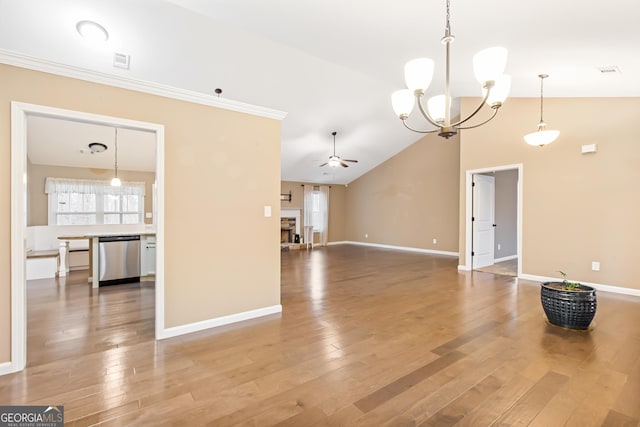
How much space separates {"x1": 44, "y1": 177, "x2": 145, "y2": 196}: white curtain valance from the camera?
21.9 feet

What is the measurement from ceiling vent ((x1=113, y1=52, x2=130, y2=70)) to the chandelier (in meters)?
3.86

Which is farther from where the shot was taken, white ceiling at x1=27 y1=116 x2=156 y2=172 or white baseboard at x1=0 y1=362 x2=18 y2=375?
white ceiling at x1=27 y1=116 x2=156 y2=172

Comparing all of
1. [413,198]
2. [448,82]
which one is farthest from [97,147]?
[413,198]

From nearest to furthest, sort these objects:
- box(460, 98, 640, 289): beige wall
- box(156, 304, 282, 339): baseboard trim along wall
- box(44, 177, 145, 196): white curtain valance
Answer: box(156, 304, 282, 339): baseboard trim along wall < box(460, 98, 640, 289): beige wall < box(44, 177, 145, 196): white curtain valance

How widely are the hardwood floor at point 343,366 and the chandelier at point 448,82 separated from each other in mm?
1855

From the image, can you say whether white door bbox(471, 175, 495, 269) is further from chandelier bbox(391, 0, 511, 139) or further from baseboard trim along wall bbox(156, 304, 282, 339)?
baseboard trim along wall bbox(156, 304, 282, 339)

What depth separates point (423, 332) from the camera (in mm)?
3092

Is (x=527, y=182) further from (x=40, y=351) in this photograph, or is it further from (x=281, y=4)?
(x=40, y=351)

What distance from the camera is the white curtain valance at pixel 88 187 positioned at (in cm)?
669

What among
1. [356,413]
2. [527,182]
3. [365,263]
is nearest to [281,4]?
[356,413]

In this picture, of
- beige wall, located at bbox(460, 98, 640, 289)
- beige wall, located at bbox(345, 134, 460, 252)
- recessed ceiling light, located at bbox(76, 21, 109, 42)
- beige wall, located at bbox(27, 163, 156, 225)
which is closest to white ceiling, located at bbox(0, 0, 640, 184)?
recessed ceiling light, located at bbox(76, 21, 109, 42)

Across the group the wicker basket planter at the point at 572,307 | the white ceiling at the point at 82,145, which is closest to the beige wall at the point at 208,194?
the white ceiling at the point at 82,145

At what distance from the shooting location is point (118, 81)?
2.68 m

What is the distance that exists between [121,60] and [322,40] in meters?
2.90
